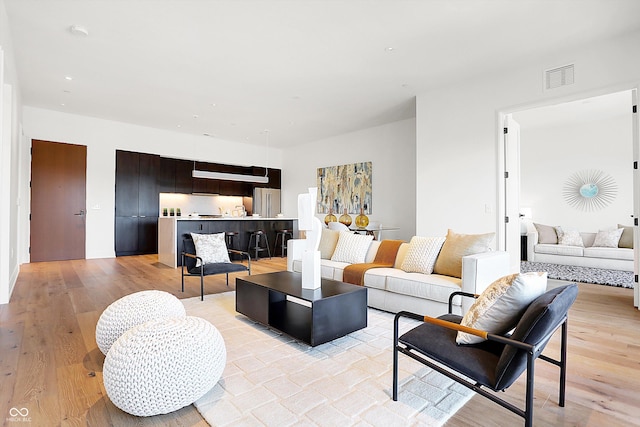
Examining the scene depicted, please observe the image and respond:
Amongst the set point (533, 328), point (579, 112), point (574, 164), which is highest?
point (579, 112)

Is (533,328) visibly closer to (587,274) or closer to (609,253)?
(587,274)

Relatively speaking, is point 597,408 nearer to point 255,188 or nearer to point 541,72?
point 541,72

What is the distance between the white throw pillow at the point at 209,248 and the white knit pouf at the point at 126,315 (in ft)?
5.91

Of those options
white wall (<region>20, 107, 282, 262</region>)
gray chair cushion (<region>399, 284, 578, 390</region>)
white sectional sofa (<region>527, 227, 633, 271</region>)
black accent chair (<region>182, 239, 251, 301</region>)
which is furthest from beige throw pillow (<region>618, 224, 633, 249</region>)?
white wall (<region>20, 107, 282, 262</region>)

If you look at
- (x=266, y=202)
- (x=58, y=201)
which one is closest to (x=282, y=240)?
(x=266, y=202)

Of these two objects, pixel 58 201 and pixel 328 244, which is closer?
pixel 328 244

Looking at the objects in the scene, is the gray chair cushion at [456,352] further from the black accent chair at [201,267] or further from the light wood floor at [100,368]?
the black accent chair at [201,267]

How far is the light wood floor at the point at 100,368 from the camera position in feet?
5.62

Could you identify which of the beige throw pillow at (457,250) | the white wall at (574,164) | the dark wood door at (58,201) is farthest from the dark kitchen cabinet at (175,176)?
the white wall at (574,164)

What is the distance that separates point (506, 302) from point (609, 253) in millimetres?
6241

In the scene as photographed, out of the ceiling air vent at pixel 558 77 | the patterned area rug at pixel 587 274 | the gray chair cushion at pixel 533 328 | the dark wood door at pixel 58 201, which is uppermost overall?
the ceiling air vent at pixel 558 77

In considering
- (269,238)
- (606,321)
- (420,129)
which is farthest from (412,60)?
(269,238)

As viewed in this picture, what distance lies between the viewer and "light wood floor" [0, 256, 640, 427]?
67.4 inches

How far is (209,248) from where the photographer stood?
4328mm
